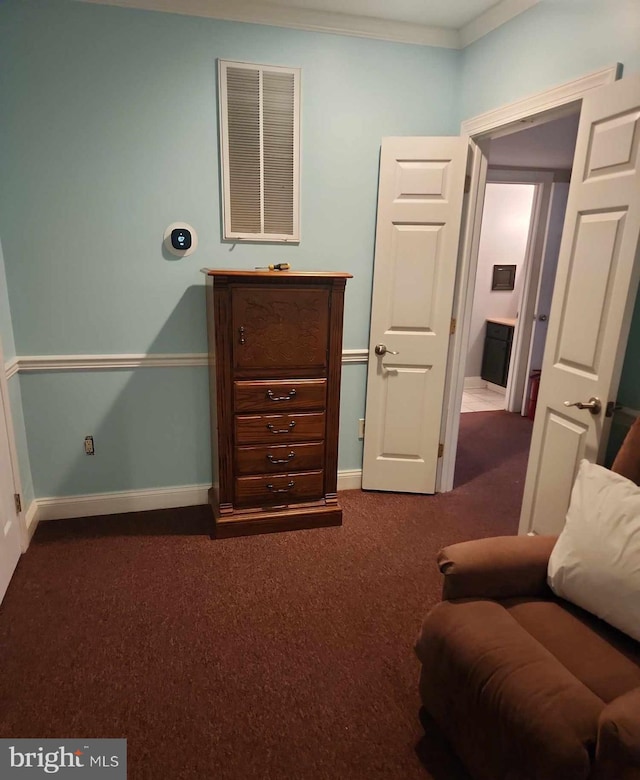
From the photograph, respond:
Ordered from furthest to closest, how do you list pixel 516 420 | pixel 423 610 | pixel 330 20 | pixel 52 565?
pixel 516 420 < pixel 330 20 < pixel 52 565 < pixel 423 610

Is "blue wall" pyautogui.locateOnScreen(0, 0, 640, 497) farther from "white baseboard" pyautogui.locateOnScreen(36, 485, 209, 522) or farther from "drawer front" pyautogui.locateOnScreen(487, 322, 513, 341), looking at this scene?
"drawer front" pyautogui.locateOnScreen(487, 322, 513, 341)

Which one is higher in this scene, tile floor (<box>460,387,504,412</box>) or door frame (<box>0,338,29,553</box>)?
door frame (<box>0,338,29,553</box>)

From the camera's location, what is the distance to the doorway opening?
13.6 feet

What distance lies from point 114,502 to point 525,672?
2.32 metres

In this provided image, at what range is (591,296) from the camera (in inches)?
78.1

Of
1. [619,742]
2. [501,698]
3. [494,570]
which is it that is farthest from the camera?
[494,570]

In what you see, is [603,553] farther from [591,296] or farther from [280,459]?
[280,459]

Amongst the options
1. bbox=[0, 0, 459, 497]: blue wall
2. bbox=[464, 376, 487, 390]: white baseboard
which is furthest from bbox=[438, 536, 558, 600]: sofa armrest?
bbox=[464, 376, 487, 390]: white baseboard

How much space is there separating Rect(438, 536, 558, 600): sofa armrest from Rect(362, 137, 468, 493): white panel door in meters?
1.50

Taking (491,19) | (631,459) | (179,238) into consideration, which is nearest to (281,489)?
(179,238)

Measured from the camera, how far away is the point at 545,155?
173 inches

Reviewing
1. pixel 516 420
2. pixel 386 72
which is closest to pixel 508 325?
pixel 516 420

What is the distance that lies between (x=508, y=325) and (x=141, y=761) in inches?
195

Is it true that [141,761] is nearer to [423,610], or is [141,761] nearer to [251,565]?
[251,565]
